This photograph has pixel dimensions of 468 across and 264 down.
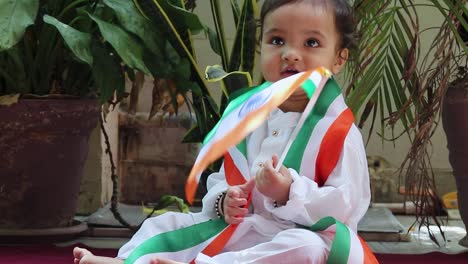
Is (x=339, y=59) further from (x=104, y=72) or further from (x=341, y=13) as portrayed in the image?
(x=104, y=72)

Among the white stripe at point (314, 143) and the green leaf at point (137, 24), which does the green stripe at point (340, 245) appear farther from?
the green leaf at point (137, 24)

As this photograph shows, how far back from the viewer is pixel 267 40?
1.66 metres

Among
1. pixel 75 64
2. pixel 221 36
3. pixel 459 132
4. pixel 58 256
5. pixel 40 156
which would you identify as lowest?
pixel 58 256

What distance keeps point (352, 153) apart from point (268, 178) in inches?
7.1

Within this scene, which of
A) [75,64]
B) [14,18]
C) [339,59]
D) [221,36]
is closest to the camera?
[339,59]

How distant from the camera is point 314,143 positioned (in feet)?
5.28

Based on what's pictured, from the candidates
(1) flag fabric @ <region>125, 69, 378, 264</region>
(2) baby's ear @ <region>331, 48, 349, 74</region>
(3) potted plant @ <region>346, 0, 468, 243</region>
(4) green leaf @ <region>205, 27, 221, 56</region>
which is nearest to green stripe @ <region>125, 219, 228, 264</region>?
(1) flag fabric @ <region>125, 69, 378, 264</region>

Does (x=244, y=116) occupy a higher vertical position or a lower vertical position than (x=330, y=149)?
higher

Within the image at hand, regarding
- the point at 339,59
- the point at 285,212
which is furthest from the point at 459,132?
the point at 285,212

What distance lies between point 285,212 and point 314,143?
146 millimetres

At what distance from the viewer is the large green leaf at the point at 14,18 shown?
2.24 m

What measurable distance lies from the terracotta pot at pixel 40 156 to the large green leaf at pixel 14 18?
25cm

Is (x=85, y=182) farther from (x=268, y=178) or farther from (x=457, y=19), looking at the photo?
(x=268, y=178)

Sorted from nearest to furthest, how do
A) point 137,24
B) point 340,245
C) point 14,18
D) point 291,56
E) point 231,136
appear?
point 231,136
point 340,245
point 291,56
point 14,18
point 137,24
